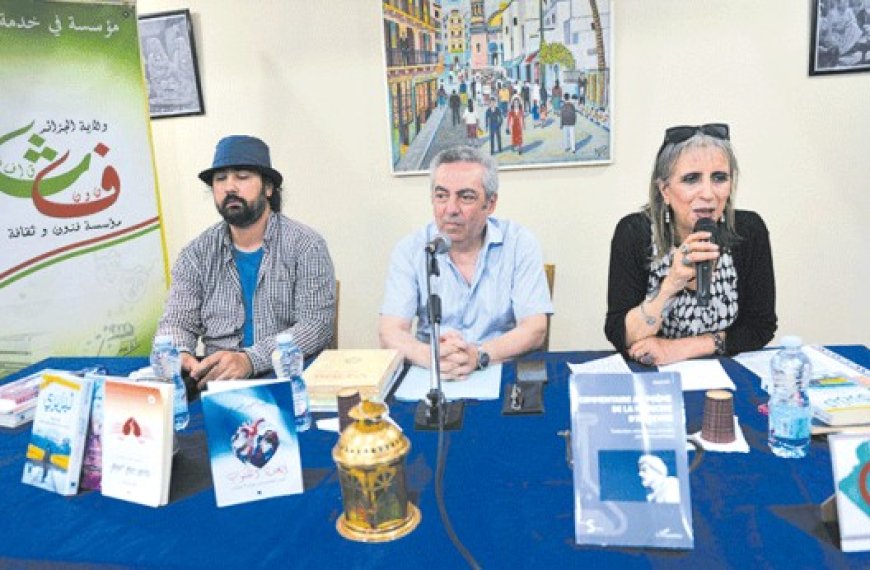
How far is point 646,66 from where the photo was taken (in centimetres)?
311

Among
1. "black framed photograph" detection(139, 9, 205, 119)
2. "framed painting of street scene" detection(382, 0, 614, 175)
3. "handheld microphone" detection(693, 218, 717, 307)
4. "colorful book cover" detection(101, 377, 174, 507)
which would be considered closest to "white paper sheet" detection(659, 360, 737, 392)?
"handheld microphone" detection(693, 218, 717, 307)

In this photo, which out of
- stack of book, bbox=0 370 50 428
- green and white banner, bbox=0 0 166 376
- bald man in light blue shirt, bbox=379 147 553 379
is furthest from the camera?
green and white banner, bbox=0 0 166 376

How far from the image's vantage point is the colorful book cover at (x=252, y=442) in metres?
1.24

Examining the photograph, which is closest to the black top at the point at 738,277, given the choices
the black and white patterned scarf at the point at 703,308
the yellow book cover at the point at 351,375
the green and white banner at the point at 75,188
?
the black and white patterned scarf at the point at 703,308

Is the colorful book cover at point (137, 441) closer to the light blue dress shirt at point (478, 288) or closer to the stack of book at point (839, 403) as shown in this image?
the light blue dress shirt at point (478, 288)

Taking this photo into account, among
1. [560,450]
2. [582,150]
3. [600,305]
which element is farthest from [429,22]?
[560,450]

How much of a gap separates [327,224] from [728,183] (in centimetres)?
213

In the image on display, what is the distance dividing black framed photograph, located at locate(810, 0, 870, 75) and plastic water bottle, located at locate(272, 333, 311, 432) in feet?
8.95

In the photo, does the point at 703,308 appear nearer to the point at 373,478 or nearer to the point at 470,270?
the point at 470,270

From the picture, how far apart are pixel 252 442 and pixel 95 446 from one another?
0.36 m

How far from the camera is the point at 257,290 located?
2422 millimetres

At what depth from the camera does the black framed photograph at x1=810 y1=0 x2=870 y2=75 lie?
2926 mm

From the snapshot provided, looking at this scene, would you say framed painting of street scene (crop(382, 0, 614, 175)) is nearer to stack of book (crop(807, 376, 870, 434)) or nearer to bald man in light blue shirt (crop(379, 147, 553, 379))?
bald man in light blue shirt (crop(379, 147, 553, 379))

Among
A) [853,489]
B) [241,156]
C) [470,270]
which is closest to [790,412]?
[853,489]
